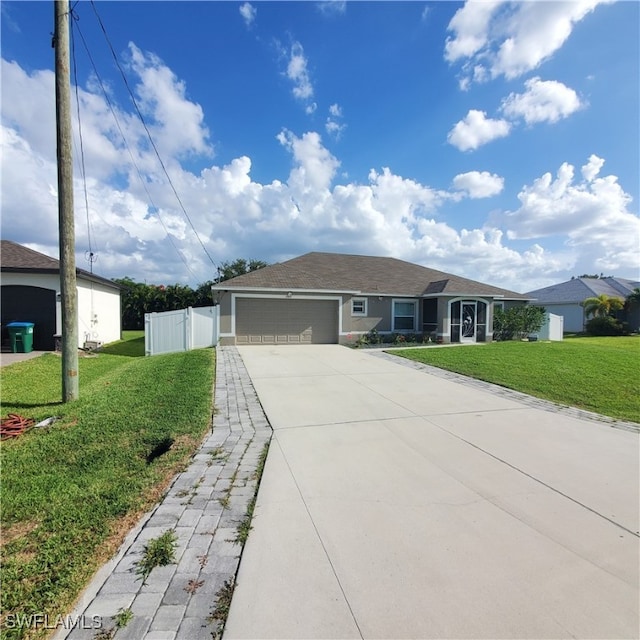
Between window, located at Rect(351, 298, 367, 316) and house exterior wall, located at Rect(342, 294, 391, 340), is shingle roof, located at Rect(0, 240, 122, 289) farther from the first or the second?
window, located at Rect(351, 298, 367, 316)

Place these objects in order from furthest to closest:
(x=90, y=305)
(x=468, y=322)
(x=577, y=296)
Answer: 1. (x=577, y=296)
2. (x=468, y=322)
3. (x=90, y=305)

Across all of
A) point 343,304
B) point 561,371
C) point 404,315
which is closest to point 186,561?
point 561,371

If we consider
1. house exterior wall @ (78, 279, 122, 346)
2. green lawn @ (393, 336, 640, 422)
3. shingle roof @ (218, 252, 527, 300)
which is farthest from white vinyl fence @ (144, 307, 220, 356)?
green lawn @ (393, 336, 640, 422)

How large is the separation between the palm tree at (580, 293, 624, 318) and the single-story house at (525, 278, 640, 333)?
1.68 meters

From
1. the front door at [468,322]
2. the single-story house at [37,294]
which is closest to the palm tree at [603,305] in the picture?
the front door at [468,322]

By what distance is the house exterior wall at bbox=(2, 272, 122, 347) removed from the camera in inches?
522

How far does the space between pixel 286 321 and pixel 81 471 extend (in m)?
12.7

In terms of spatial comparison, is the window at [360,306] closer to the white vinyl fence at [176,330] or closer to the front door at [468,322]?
the front door at [468,322]

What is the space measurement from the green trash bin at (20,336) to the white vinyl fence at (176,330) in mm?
Answer: 3888

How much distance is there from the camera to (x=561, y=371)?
968cm

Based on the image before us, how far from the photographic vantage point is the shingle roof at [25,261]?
13016mm

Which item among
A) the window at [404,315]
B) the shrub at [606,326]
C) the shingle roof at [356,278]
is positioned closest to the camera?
the shingle roof at [356,278]

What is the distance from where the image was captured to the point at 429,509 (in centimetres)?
325

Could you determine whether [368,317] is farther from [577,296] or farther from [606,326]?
[577,296]
